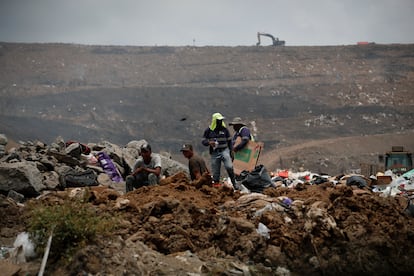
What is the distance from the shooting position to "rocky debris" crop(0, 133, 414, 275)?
8.28 m

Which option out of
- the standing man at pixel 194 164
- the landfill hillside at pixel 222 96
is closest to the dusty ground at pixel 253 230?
the standing man at pixel 194 164

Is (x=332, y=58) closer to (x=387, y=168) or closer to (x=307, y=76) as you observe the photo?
(x=307, y=76)

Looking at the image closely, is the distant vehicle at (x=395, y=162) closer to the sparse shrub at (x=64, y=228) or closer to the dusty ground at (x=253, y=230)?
the dusty ground at (x=253, y=230)

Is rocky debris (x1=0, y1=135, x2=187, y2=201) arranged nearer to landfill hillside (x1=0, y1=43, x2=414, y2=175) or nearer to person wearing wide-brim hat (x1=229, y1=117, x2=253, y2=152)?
person wearing wide-brim hat (x1=229, y1=117, x2=253, y2=152)

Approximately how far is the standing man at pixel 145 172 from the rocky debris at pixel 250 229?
0.64 meters

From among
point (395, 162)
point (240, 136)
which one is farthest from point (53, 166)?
point (395, 162)

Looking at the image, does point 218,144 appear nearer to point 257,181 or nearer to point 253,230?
point 257,181

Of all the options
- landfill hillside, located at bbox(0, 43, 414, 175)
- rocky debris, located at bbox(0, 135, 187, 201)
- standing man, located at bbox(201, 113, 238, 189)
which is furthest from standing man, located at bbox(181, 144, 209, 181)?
landfill hillside, located at bbox(0, 43, 414, 175)

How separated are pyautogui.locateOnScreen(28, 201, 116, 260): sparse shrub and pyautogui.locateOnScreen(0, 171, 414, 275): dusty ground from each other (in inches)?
30.2

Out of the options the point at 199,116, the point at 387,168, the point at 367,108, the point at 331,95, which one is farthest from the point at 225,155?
the point at 331,95

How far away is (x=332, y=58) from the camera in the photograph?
5588 centimetres

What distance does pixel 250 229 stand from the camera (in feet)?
28.6

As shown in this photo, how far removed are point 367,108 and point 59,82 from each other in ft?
72.5

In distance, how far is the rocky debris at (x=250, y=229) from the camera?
8281 mm
